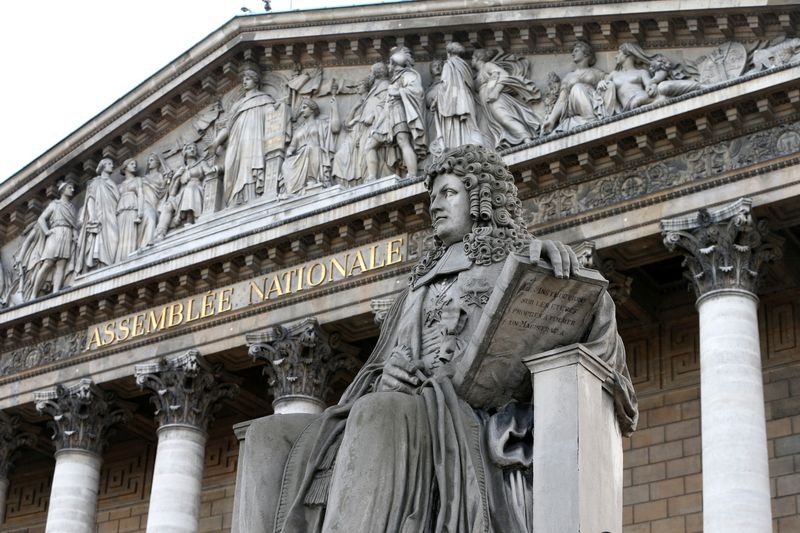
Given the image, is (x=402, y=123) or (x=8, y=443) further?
(x=8, y=443)

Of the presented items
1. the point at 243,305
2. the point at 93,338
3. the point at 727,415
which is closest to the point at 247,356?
the point at 243,305

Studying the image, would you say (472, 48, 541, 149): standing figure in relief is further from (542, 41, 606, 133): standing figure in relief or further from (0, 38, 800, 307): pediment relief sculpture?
(542, 41, 606, 133): standing figure in relief

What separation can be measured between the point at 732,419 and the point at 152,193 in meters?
9.39

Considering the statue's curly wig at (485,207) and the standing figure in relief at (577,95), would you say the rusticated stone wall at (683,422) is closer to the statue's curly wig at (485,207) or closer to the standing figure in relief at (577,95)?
the standing figure in relief at (577,95)

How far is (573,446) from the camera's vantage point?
15.3 ft

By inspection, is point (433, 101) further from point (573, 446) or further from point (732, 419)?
point (573, 446)

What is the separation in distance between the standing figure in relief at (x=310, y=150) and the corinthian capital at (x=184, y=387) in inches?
90.0

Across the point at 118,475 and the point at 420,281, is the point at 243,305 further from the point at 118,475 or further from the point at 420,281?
the point at 420,281

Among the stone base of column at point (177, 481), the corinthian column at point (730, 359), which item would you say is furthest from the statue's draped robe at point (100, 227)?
the corinthian column at point (730, 359)

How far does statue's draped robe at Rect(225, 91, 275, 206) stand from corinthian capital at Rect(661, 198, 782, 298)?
6.21m

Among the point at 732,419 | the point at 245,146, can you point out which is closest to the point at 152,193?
the point at 245,146

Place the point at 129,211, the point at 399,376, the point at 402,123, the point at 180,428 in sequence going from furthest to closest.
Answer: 1. the point at 129,211
2. the point at 180,428
3. the point at 402,123
4. the point at 399,376

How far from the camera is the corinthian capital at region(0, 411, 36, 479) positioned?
2088cm

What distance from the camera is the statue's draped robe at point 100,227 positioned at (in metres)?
20.8
